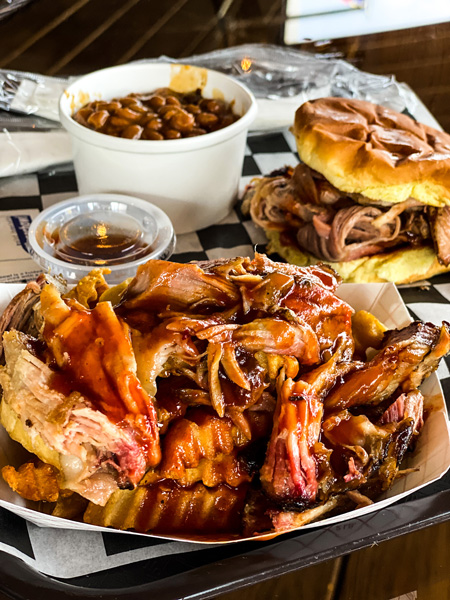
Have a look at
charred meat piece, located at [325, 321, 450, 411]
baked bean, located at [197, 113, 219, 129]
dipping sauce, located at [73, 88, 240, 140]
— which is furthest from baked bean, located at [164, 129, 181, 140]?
charred meat piece, located at [325, 321, 450, 411]

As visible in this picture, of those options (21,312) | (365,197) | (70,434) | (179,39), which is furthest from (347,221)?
(179,39)

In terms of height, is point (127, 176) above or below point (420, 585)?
above

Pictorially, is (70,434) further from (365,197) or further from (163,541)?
(365,197)

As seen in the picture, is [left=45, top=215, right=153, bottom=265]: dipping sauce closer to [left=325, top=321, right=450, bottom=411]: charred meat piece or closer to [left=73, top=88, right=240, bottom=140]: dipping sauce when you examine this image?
[left=73, top=88, right=240, bottom=140]: dipping sauce

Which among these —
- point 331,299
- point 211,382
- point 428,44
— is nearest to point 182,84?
point 331,299

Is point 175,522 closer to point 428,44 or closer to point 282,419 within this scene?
point 282,419

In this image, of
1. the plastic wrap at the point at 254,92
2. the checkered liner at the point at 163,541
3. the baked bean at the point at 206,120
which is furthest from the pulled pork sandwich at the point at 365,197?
the plastic wrap at the point at 254,92
